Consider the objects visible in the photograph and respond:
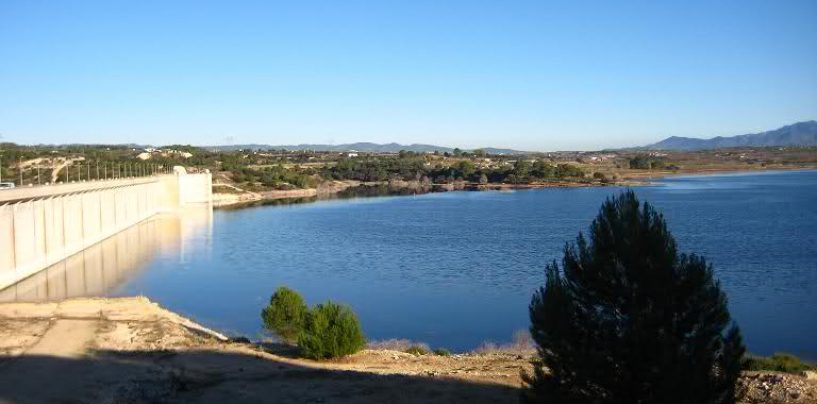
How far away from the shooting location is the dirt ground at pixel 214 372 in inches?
535

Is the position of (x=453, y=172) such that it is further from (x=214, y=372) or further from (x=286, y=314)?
(x=214, y=372)

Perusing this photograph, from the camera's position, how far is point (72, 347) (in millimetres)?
18531

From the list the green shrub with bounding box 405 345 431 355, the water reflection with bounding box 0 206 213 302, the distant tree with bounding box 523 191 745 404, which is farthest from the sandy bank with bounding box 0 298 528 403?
the water reflection with bounding box 0 206 213 302

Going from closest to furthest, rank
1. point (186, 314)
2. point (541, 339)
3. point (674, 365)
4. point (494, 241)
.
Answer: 1. point (674, 365)
2. point (541, 339)
3. point (186, 314)
4. point (494, 241)

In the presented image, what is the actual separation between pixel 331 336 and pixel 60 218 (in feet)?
110

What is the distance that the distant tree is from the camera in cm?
954

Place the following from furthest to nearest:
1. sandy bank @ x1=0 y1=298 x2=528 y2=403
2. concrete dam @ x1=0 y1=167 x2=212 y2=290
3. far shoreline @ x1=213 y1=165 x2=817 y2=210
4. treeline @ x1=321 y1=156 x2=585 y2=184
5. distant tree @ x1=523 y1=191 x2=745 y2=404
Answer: treeline @ x1=321 y1=156 x2=585 y2=184, far shoreline @ x1=213 y1=165 x2=817 y2=210, concrete dam @ x1=0 y1=167 x2=212 y2=290, sandy bank @ x1=0 y1=298 x2=528 y2=403, distant tree @ x1=523 y1=191 x2=745 y2=404

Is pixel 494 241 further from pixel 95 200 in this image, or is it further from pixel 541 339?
pixel 541 339

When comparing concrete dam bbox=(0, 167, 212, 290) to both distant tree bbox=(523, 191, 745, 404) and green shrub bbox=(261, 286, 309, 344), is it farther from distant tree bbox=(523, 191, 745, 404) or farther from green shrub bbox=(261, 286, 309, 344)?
distant tree bbox=(523, 191, 745, 404)

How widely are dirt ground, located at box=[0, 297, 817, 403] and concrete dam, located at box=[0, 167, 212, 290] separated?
1528 centimetres

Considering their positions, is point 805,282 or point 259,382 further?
point 805,282

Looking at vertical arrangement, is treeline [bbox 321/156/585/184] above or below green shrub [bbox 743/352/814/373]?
above

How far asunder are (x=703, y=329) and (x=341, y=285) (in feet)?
89.1

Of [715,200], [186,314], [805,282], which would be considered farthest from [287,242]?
[715,200]
